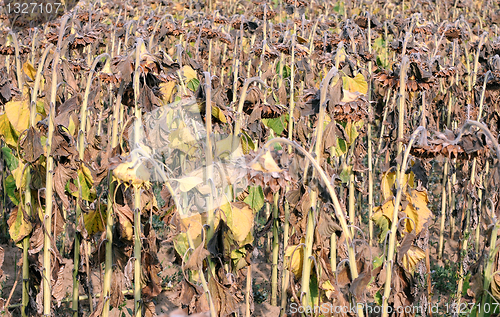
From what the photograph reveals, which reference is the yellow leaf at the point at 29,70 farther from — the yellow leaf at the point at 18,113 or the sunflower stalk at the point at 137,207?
the sunflower stalk at the point at 137,207

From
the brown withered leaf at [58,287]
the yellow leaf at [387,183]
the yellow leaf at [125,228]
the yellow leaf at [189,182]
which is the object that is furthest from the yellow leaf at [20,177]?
the yellow leaf at [387,183]

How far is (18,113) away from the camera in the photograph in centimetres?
234

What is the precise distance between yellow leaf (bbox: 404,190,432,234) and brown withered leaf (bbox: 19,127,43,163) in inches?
62.0

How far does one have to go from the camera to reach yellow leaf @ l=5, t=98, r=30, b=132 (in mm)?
2324

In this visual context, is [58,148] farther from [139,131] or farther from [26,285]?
[26,285]

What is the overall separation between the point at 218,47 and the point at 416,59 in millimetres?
5674

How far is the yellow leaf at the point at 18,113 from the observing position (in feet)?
7.63

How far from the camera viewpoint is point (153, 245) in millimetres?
2328

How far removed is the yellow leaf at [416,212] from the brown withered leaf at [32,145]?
62.0 inches

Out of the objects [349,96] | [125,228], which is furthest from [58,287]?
[349,96]

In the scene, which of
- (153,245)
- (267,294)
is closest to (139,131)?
(153,245)

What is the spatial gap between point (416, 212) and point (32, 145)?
→ 65.4 inches

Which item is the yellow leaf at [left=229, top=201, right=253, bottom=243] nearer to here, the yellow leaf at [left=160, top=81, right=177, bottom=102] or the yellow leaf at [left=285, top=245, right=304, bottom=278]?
the yellow leaf at [left=285, top=245, right=304, bottom=278]

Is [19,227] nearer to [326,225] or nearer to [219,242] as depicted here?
[219,242]
